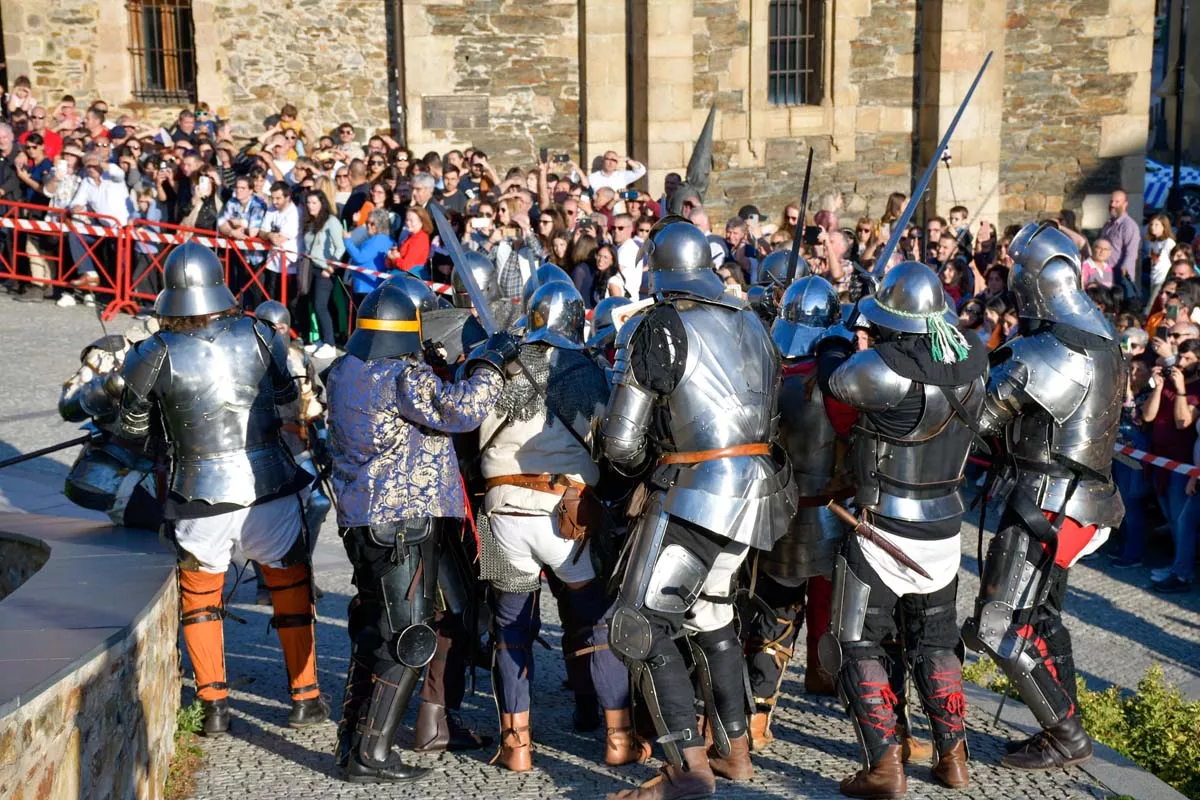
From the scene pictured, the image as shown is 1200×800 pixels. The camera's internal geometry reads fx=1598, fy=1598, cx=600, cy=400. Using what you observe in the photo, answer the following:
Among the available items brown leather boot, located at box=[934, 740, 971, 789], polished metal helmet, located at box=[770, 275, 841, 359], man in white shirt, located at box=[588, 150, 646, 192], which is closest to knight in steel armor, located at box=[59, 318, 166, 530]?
polished metal helmet, located at box=[770, 275, 841, 359]

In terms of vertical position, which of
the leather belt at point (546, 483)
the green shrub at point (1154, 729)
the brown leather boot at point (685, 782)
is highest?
the leather belt at point (546, 483)

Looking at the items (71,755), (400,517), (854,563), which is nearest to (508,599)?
(400,517)

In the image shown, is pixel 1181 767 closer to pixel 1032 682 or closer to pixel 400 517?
pixel 1032 682

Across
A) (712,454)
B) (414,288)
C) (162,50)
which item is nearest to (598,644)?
(712,454)

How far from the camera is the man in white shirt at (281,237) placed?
12.4 metres

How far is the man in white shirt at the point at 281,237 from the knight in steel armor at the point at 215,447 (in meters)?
6.76

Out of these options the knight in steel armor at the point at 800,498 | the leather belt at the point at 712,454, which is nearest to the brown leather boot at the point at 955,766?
the knight in steel armor at the point at 800,498

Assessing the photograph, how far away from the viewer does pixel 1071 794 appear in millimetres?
5145

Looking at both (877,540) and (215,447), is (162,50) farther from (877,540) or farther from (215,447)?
(877,540)

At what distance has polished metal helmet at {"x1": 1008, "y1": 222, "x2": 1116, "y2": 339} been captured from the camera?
17.4 ft

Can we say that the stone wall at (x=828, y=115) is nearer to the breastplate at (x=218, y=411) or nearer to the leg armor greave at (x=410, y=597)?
the breastplate at (x=218, y=411)

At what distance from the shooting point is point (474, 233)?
36.3 feet

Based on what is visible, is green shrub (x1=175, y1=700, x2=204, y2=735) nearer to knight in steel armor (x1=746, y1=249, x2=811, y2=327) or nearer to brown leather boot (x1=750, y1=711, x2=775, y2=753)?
brown leather boot (x1=750, y1=711, x2=775, y2=753)

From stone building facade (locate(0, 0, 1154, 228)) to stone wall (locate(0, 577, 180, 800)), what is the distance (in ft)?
37.4
